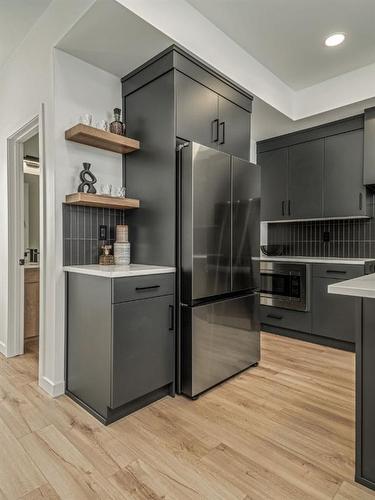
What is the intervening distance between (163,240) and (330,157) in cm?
241

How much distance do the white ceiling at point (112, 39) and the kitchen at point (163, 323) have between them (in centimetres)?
1

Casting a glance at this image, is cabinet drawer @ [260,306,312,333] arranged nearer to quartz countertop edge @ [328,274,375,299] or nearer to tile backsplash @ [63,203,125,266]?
tile backsplash @ [63,203,125,266]

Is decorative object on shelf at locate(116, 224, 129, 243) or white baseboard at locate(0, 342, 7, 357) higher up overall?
decorative object on shelf at locate(116, 224, 129, 243)

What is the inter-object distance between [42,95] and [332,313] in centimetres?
327

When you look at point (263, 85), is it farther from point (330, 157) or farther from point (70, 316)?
point (70, 316)

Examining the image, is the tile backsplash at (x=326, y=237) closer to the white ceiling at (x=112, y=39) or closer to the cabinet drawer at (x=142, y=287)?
the cabinet drawer at (x=142, y=287)

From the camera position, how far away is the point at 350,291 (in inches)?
46.8

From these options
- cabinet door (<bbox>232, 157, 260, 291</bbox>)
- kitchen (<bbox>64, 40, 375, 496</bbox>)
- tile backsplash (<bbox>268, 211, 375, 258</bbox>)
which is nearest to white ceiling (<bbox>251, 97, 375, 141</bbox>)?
kitchen (<bbox>64, 40, 375, 496</bbox>)

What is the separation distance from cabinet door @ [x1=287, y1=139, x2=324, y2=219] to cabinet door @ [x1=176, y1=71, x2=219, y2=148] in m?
1.66

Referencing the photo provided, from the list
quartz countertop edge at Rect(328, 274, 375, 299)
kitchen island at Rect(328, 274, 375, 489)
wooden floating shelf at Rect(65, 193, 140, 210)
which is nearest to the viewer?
quartz countertop edge at Rect(328, 274, 375, 299)

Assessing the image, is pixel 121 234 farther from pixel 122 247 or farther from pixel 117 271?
pixel 117 271

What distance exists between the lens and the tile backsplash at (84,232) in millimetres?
2219

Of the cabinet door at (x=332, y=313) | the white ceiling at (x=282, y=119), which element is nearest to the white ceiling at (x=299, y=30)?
the white ceiling at (x=282, y=119)

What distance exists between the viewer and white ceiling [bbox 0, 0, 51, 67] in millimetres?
2229
